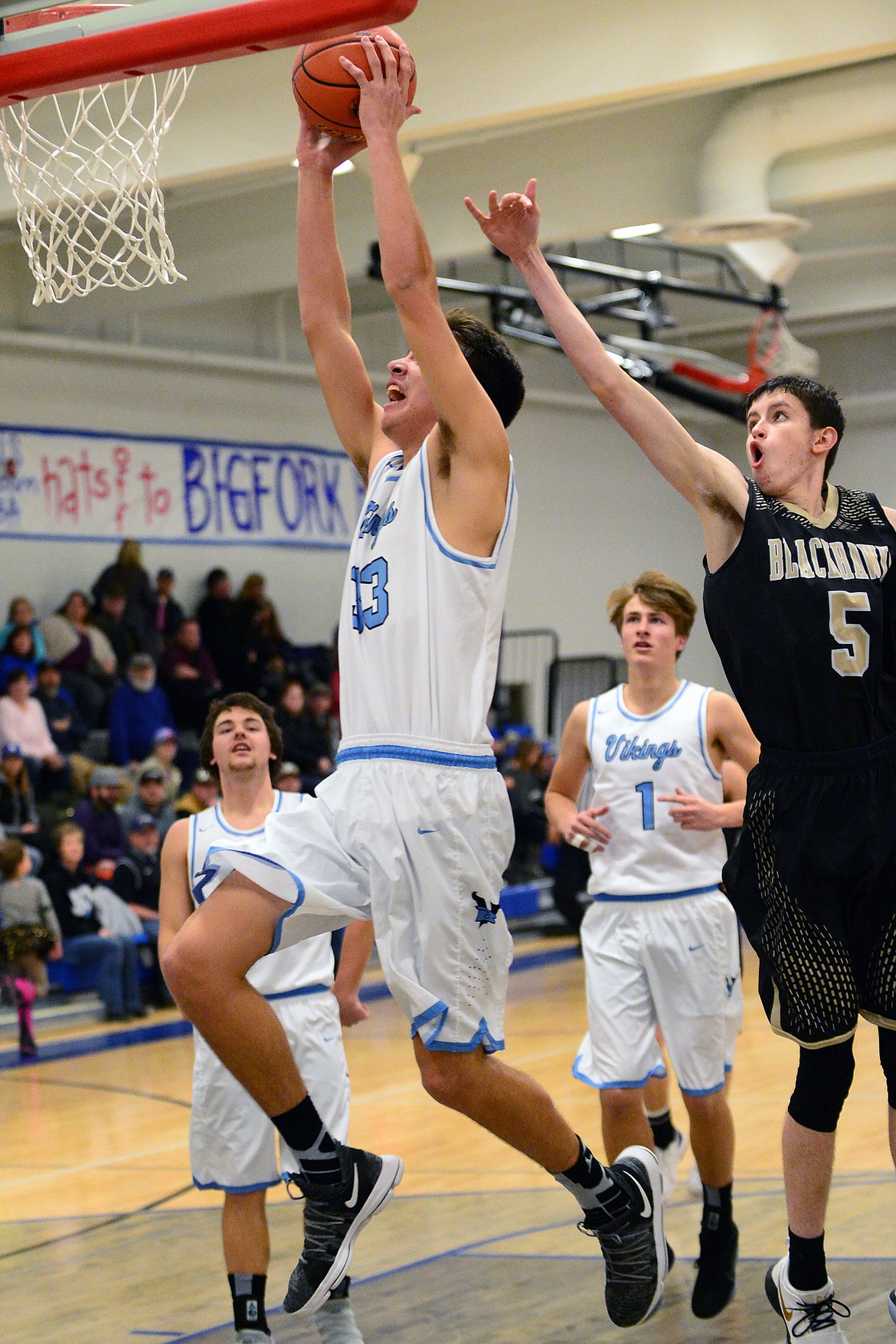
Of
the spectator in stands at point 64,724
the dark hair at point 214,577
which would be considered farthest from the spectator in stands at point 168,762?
the dark hair at point 214,577

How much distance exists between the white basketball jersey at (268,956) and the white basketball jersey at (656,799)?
91 centimetres

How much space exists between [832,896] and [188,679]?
10.1 metres

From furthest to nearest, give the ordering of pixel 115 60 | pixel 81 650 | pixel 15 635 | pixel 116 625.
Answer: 1. pixel 116 625
2. pixel 81 650
3. pixel 15 635
4. pixel 115 60

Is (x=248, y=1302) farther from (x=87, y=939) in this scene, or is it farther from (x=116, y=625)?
(x=116, y=625)

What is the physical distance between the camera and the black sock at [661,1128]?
5.39m

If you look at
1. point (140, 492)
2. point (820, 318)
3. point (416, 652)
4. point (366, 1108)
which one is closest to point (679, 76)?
point (366, 1108)

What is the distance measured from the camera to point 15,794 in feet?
36.2

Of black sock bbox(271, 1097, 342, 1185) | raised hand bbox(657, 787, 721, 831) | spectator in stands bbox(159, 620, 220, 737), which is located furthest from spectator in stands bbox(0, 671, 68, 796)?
black sock bbox(271, 1097, 342, 1185)

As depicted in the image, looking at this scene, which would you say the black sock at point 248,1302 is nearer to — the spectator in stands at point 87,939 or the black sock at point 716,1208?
the black sock at point 716,1208

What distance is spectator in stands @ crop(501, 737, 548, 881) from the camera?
1331 cm

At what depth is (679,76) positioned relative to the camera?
28.1 ft

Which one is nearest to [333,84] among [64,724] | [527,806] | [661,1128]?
[661,1128]

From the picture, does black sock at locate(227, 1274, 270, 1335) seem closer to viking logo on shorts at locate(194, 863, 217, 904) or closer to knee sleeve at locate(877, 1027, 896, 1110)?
viking logo on shorts at locate(194, 863, 217, 904)

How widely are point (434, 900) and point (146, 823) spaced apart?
25.2 ft
